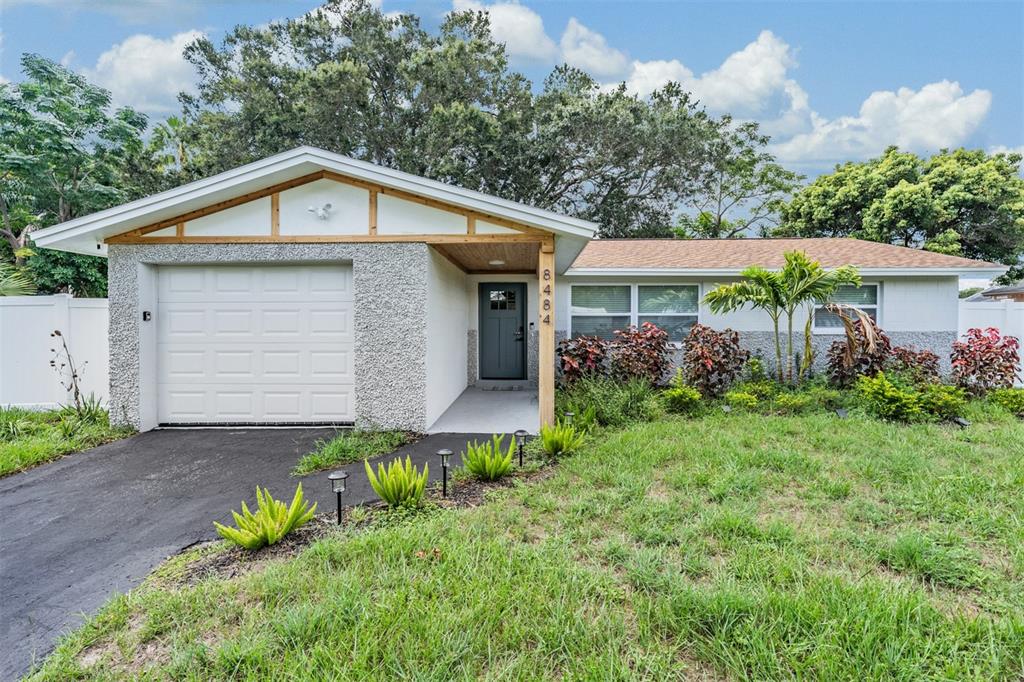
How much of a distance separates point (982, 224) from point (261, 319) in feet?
77.6

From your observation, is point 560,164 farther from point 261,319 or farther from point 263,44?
point 261,319

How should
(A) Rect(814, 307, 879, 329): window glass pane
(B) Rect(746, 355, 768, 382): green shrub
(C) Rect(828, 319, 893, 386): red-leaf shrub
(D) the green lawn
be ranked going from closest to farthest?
(D) the green lawn, (C) Rect(828, 319, 893, 386): red-leaf shrub, (B) Rect(746, 355, 768, 382): green shrub, (A) Rect(814, 307, 879, 329): window glass pane

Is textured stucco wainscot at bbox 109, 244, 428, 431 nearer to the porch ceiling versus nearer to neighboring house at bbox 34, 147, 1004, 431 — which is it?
neighboring house at bbox 34, 147, 1004, 431

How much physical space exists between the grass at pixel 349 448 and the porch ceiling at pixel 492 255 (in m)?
2.76

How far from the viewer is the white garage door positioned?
21.4ft

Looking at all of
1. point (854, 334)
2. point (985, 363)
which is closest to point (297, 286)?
point (854, 334)

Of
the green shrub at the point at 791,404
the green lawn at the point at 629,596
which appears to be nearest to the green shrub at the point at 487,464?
the green lawn at the point at 629,596

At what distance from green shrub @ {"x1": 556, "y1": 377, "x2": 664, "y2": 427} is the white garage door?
134 inches

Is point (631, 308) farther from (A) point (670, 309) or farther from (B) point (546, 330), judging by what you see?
(B) point (546, 330)

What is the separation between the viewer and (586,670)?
198 centimetres

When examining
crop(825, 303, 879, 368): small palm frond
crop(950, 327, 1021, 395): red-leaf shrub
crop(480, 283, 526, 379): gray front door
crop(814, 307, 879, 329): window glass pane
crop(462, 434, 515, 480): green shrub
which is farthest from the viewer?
crop(480, 283, 526, 379): gray front door

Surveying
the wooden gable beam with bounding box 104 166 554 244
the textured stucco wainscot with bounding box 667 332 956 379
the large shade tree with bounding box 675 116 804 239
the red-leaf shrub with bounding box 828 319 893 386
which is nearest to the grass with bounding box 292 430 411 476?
the wooden gable beam with bounding box 104 166 554 244

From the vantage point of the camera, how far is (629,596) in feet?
8.23

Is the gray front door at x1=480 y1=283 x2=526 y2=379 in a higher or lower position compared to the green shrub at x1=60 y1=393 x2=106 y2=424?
higher
